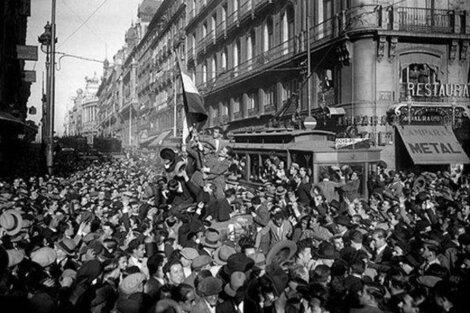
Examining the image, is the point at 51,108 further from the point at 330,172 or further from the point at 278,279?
the point at 278,279

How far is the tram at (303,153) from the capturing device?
14.4 meters

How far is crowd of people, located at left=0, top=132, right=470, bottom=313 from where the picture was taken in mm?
4930

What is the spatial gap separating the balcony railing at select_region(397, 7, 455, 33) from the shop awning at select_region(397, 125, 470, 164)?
4.61 m

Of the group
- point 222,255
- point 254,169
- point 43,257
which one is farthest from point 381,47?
point 43,257

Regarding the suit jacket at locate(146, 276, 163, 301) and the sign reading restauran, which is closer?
the suit jacket at locate(146, 276, 163, 301)

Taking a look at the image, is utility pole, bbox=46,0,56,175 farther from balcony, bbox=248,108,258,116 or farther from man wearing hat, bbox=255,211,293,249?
balcony, bbox=248,108,258,116

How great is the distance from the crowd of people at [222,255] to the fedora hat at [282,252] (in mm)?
17

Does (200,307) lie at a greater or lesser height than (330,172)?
lesser

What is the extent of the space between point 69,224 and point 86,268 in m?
3.10

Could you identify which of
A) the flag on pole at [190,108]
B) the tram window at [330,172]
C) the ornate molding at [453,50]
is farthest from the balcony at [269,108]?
the flag on pole at [190,108]

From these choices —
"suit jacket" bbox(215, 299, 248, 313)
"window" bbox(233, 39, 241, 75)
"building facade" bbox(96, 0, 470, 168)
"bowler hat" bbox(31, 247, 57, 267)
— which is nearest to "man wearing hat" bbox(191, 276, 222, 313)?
"suit jacket" bbox(215, 299, 248, 313)

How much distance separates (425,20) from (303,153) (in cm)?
1102

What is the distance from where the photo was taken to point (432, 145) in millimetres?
20156

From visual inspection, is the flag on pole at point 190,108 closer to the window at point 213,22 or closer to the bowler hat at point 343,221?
the bowler hat at point 343,221
